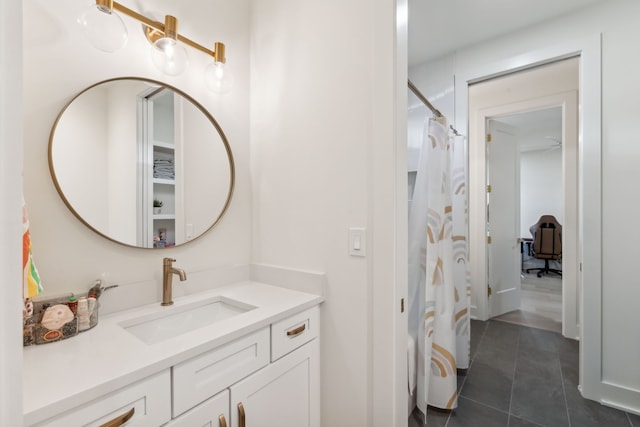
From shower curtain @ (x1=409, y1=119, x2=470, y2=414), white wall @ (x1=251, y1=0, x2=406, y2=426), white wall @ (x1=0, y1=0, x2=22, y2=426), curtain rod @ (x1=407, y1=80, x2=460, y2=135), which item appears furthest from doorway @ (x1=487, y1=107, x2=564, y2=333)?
white wall @ (x1=0, y1=0, x2=22, y2=426)

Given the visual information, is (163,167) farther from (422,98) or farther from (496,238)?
Answer: (496,238)

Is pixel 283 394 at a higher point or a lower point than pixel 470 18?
lower

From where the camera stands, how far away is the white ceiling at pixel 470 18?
205 cm

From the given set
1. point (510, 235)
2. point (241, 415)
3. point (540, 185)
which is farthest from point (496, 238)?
point (540, 185)

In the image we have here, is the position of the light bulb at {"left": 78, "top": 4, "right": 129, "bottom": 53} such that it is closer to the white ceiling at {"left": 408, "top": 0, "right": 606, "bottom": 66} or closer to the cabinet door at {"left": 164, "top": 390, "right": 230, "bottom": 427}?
the cabinet door at {"left": 164, "top": 390, "right": 230, "bottom": 427}

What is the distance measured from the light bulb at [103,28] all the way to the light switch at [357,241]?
119 cm

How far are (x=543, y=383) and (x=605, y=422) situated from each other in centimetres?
38

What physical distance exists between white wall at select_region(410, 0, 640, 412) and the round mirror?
8.21 feet

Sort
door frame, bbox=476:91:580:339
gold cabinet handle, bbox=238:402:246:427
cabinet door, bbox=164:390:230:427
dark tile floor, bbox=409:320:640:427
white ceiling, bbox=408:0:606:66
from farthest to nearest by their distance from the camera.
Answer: door frame, bbox=476:91:580:339 → white ceiling, bbox=408:0:606:66 → dark tile floor, bbox=409:320:640:427 → gold cabinet handle, bbox=238:402:246:427 → cabinet door, bbox=164:390:230:427

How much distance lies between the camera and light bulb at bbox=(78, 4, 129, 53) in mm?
1005

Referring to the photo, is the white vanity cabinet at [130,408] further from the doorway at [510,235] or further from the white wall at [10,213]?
the doorway at [510,235]

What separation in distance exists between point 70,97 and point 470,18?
106 inches

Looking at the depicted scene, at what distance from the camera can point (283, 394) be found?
112cm

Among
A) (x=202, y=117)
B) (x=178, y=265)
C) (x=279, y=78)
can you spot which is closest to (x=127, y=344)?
(x=178, y=265)
